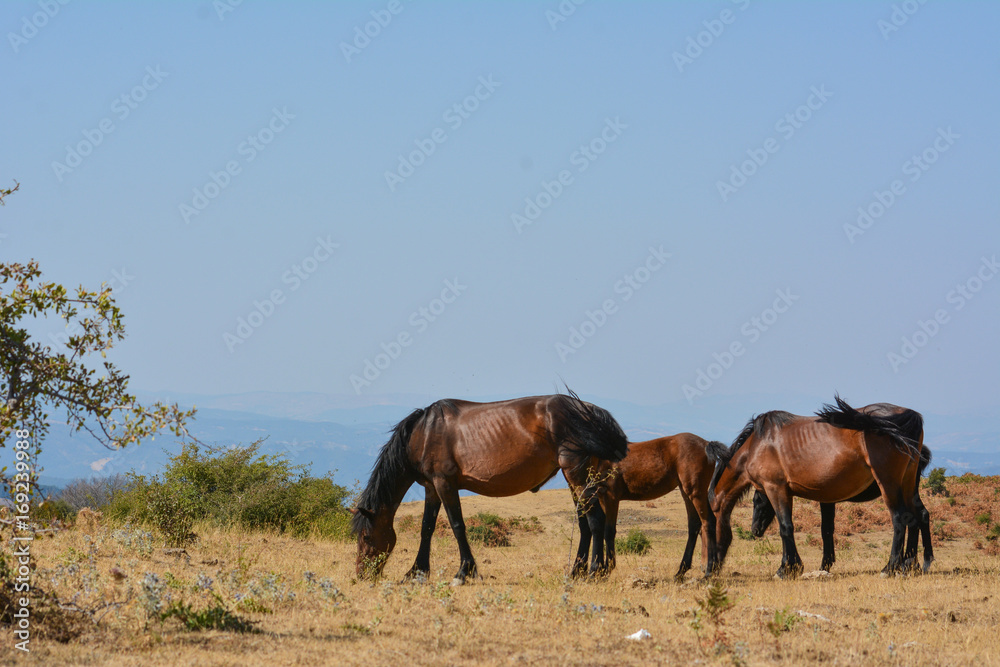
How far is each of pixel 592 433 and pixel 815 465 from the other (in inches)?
136

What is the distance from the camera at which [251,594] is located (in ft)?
27.9

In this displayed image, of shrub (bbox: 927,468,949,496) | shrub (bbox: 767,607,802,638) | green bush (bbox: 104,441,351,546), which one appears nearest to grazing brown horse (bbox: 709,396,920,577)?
shrub (bbox: 767,607,802,638)

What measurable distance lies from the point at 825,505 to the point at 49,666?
1132 cm

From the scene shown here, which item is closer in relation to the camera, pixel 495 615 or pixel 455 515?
pixel 495 615

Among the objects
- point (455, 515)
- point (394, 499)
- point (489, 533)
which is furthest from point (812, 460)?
point (489, 533)

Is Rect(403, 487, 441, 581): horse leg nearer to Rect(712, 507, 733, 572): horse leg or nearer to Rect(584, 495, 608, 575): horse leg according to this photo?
Rect(584, 495, 608, 575): horse leg

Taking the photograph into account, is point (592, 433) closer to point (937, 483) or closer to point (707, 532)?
point (707, 532)

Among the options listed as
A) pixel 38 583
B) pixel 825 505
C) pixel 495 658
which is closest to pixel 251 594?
pixel 38 583

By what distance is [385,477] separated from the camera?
1180 centimetres

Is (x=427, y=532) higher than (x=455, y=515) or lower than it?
lower

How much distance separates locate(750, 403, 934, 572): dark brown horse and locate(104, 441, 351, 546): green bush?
7.63m

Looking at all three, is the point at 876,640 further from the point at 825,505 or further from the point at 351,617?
the point at 825,505

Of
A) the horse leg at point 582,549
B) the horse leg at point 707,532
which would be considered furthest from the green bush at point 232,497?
the horse leg at point 707,532

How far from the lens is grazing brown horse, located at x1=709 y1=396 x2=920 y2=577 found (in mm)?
12031
